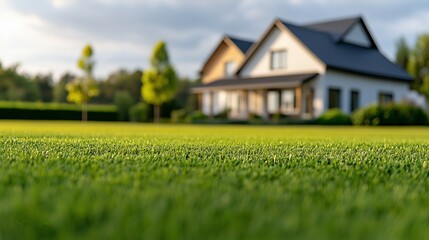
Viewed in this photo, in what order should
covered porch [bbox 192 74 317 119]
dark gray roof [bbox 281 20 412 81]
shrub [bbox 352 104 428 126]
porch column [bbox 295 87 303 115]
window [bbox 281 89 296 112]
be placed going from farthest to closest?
window [bbox 281 89 296 112] → dark gray roof [bbox 281 20 412 81] → covered porch [bbox 192 74 317 119] → porch column [bbox 295 87 303 115] → shrub [bbox 352 104 428 126]

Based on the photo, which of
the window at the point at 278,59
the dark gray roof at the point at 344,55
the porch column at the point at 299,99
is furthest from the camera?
the window at the point at 278,59

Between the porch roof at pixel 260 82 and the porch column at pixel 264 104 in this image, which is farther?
the porch column at pixel 264 104

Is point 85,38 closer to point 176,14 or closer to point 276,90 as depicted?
point 176,14

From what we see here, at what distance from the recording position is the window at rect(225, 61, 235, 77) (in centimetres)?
3216

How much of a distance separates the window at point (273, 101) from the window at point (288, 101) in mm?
487

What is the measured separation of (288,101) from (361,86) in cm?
503

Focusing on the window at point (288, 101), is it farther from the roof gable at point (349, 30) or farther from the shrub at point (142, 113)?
the shrub at point (142, 113)

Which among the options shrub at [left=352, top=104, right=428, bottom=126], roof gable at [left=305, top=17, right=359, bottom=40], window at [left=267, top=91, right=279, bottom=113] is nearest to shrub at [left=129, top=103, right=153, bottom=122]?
window at [left=267, top=91, right=279, bottom=113]

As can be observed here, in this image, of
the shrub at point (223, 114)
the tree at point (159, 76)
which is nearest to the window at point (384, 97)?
the shrub at point (223, 114)

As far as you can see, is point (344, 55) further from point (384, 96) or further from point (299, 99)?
point (299, 99)

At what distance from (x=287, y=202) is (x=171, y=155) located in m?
1.67

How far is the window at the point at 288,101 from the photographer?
27141 millimetres

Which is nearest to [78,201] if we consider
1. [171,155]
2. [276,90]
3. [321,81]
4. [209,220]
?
[209,220]

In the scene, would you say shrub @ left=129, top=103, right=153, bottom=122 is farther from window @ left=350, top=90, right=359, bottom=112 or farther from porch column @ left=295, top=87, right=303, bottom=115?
window @ left=350, top=90, right=359, bottom=112
